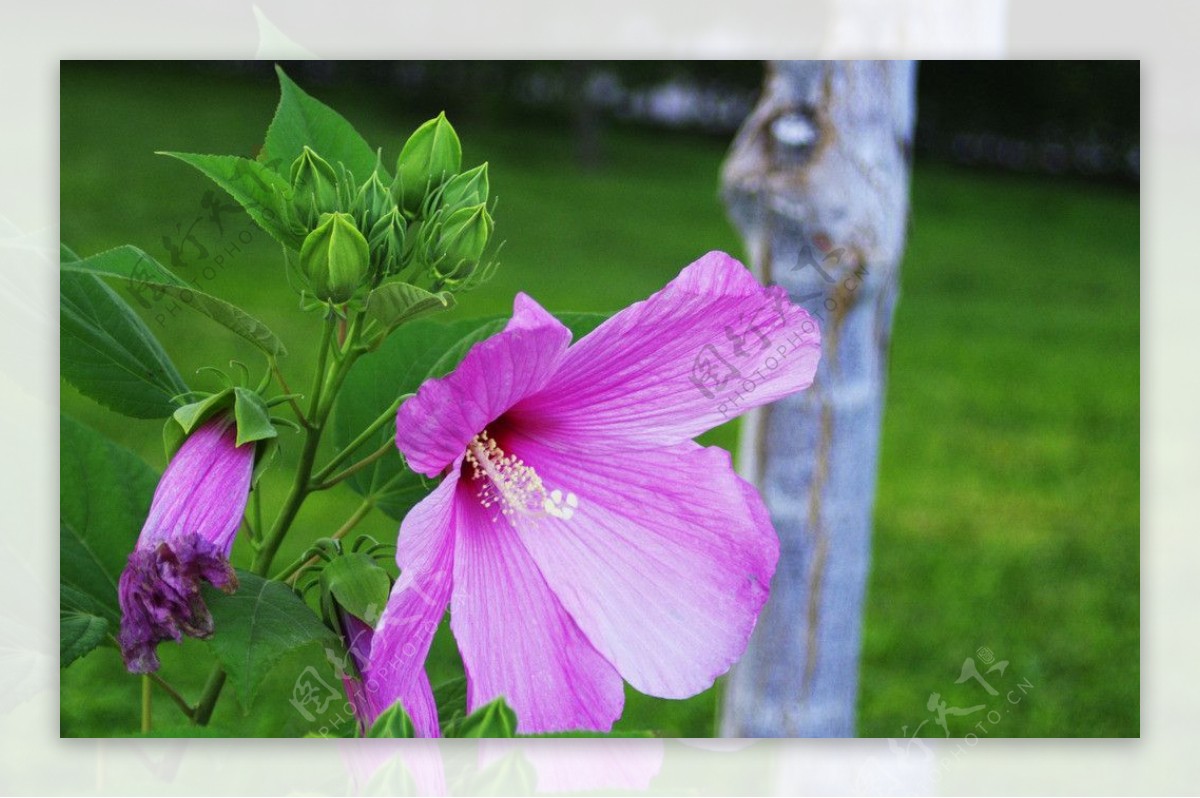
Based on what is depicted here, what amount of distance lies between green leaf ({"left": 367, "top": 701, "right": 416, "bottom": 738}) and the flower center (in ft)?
0.57

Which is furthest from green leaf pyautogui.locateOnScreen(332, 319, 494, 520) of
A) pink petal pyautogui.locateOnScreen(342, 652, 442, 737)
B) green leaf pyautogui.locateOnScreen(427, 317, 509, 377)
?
pink petal pyautogui.locateOnScreen(342, 652, 442, 737)

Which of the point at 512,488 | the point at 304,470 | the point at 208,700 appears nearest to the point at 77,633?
the point at 208,700

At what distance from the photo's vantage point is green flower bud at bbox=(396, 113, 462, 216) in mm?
861

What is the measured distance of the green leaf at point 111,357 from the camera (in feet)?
2.87

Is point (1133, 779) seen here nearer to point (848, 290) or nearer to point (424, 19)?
point (848, 290)

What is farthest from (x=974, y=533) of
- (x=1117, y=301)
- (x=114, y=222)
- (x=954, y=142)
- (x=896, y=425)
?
(x=114, y=222)

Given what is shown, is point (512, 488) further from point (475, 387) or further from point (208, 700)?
point (208, 700)

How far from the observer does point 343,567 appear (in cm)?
81

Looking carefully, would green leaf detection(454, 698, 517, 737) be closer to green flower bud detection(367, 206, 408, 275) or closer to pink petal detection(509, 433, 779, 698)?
pink petal detection(509, 433, 779, 698)

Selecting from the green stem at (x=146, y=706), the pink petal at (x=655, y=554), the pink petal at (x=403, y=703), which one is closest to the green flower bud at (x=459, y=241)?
the pink petal at (x=655, y=554)

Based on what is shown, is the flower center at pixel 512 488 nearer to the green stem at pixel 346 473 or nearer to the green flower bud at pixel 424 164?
the green stem at pixel 346 473

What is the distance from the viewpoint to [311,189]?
0.83 m

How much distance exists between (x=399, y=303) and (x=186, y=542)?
0.19m

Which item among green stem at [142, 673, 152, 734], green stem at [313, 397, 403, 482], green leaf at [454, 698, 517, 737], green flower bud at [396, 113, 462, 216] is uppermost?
green flower bud at [396, 113, 462, 216]
